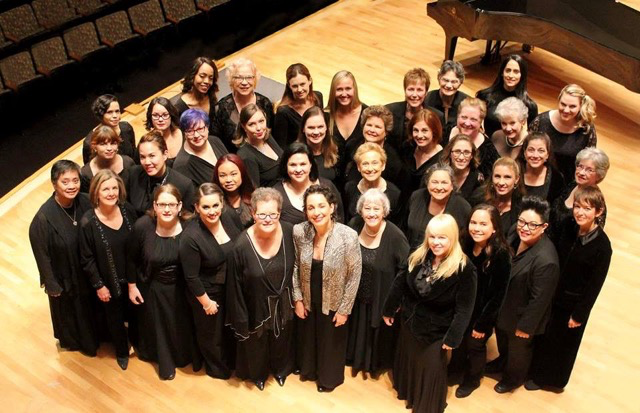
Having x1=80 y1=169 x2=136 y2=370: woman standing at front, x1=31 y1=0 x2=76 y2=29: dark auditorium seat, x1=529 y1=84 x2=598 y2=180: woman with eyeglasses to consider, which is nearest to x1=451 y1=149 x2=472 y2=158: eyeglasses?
x1=529 y1=84 x2=598 y2=180: woman with eyeglasses

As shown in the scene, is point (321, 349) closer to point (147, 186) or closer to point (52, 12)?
point (147, 186)

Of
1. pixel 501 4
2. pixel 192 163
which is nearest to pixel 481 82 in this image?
pixel 501 4

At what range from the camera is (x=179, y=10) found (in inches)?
281

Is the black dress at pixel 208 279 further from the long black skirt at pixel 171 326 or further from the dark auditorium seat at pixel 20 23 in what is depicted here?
the dark auditorium seat at pixel 20 23

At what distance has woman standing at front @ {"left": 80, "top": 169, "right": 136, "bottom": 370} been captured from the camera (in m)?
3.89

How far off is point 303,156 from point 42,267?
1.40 meters

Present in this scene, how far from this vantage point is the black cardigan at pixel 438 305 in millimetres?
3594

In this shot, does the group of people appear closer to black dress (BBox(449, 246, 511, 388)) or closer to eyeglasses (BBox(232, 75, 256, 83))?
black dress (BBox(449, 246, 511, 388))

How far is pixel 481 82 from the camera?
6.93 metres

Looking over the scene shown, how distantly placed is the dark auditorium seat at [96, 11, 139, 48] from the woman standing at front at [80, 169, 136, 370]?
9.80 feet

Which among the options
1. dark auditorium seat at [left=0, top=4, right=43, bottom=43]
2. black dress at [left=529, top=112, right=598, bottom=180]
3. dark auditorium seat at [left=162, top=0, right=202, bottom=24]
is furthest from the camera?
dark auditorium seat at [left=162, top=0, right=202, bottom=24]

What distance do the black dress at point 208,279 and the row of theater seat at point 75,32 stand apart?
2846 millimetres

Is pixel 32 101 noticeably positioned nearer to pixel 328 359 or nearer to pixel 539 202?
pixel 328 359

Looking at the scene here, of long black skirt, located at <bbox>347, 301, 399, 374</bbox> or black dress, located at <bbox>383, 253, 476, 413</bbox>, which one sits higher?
black dress, located at <bbox>383, 253, 476, 413</bbox>
